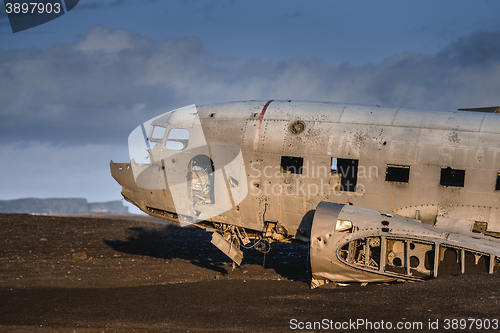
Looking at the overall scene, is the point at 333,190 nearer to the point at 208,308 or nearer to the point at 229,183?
the point at 229,183

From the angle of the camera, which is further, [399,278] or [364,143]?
[364,143]

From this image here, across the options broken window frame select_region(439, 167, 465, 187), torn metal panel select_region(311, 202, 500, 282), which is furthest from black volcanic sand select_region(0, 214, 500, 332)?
broken window frame select_region(439, 167, 465, 187)

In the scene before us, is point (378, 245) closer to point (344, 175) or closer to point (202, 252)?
point (344, 175)

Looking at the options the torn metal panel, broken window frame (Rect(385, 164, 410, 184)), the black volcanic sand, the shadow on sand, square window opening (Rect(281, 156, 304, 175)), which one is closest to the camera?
the black volcanic sand

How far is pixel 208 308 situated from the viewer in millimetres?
11734

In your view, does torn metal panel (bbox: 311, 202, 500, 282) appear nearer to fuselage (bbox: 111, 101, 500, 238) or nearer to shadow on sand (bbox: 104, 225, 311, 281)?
fuselage (bbox: 111, 101, 500, 238)

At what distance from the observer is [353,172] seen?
14.2 m

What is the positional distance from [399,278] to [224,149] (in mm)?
7119

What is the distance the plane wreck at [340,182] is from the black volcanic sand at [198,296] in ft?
3.48

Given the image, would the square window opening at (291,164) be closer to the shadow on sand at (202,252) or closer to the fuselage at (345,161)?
the fuselage at (345,161)

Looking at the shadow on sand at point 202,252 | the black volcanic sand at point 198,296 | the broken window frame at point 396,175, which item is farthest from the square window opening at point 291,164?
the shadow on sand at point 202,252

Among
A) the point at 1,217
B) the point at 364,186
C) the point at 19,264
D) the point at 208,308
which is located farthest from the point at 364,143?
the point at 1,217

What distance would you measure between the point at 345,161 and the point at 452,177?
333cm

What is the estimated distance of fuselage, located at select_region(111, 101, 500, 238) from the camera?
1286 centimetres
